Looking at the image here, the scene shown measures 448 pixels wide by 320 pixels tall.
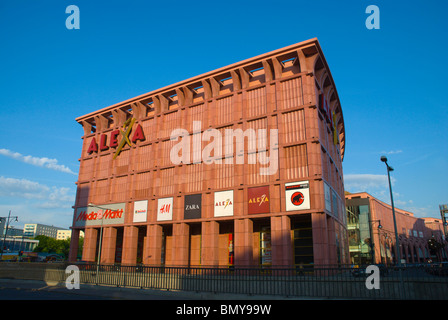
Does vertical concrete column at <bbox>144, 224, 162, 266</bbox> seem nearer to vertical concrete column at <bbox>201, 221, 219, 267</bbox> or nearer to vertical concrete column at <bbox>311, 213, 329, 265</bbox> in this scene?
vertical concrete column at <bbox>201, 221, 219, 267</bbox>

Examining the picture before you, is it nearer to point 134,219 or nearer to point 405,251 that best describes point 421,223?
point 405,251

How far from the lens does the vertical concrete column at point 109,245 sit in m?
47.2

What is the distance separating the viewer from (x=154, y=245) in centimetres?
4284

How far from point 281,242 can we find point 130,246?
23.1 m

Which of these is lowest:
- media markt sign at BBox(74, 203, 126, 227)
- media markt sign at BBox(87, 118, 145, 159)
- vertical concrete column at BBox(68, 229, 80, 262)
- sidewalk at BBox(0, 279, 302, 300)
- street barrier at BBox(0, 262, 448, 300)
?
sidewalk at BBox(0, 279, 302, 300)

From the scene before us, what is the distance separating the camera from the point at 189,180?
42.4 m

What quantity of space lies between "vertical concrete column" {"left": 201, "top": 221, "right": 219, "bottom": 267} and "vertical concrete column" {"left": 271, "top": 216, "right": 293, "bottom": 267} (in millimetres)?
7651

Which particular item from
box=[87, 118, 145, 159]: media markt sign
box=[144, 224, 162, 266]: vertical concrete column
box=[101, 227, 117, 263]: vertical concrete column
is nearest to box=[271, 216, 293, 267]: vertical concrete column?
box=[144, 224, 162, 266]: vertical concrete column

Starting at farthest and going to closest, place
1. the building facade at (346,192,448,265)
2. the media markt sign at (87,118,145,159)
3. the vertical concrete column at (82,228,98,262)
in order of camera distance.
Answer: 1. the building facade at (346,192,448,265)
2. the media markt sign at (87,118,145,159)
3. the vertical concrete column at (82,228,98,262)

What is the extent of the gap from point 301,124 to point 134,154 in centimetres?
2696

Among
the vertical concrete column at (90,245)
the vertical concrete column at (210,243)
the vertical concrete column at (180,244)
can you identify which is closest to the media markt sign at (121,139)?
the vertical concrete column at (90,245)

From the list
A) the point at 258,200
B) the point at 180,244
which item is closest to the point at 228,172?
the point at 258,200

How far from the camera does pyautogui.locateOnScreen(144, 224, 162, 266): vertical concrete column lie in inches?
1686

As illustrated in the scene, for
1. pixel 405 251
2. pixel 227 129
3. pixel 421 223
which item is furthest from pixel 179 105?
pixel 421 223
